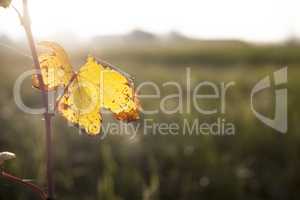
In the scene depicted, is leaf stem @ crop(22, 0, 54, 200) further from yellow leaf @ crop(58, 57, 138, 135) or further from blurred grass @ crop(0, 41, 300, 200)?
blurred grass @ crop(0, 41, 300, 200)

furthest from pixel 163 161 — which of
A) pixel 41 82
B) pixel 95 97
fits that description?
pixel 41 82

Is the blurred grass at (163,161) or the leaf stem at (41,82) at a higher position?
the leaf stem at (41,82)

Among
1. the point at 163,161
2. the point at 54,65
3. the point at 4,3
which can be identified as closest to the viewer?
the point at 4,3

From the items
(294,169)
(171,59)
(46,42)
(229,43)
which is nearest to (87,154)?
(294,169)

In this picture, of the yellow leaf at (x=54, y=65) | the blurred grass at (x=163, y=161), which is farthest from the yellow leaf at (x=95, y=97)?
the blurred grass at (x=163, y=161)

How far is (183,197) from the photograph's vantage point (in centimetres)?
306

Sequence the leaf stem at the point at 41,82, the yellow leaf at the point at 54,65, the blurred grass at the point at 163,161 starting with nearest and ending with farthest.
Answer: the leaf stem at the point at 41,82
the yellow leaf at the point at 54,65
the blurred grass at the point at 163,161

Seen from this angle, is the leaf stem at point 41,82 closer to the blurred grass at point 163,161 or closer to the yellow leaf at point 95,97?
the yellow leaf at point 95,97

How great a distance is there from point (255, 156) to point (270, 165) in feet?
0.47

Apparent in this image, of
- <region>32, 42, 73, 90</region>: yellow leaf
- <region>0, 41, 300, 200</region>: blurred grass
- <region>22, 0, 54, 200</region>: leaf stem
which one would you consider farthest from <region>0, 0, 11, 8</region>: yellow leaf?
<region>0, 41, 300, 200</region>: blurred grass

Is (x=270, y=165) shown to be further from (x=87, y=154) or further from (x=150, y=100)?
(x=150, y=100)

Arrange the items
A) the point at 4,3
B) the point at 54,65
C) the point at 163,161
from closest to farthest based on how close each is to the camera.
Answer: the point at 4,3 → the point at 54,65 → the point at 163,161

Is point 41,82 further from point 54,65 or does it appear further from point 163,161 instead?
point 163,161

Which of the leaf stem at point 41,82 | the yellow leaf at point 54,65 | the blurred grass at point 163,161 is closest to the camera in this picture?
the leaf stem at point 41,82
